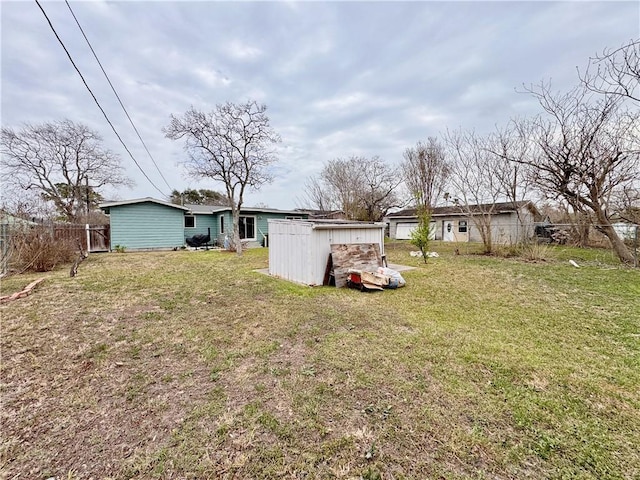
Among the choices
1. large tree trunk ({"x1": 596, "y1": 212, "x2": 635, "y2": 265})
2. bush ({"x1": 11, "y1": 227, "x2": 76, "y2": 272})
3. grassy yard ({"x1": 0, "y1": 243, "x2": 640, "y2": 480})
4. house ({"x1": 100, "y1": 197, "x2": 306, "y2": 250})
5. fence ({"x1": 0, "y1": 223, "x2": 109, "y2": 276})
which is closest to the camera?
grassy yard ({"x1": 0, "y1": 243, "x2": 640, "y2": 480})

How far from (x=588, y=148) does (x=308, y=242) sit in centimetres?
1030

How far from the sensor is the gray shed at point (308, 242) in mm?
6466

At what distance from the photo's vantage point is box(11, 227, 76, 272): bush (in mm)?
7570

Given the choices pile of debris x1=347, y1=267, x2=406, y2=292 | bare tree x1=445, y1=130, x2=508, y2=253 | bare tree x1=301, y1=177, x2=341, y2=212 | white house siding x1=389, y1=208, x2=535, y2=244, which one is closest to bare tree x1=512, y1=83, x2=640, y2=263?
bare tree x1=445, y1=130, x2=508, y2=253

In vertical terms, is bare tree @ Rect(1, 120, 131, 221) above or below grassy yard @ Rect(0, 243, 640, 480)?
above

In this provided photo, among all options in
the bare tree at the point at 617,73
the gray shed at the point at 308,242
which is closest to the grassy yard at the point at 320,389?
the gray shed at the point at 308,242

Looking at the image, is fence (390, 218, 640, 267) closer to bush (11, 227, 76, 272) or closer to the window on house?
the window on house

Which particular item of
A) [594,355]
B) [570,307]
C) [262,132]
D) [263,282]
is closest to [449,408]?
[594,355]

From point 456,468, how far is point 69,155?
26.5 metres

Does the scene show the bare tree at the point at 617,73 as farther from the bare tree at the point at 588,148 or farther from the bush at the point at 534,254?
the bush at the point at 534,254

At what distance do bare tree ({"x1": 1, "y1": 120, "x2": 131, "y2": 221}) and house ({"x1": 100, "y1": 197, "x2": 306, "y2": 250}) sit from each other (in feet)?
31.9

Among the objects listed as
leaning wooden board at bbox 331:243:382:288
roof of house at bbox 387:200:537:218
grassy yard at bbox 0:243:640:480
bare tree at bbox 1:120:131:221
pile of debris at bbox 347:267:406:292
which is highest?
bare tree at bbox 1:120:131:221

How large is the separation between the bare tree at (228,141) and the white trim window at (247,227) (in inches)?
112

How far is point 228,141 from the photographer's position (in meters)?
12.8
